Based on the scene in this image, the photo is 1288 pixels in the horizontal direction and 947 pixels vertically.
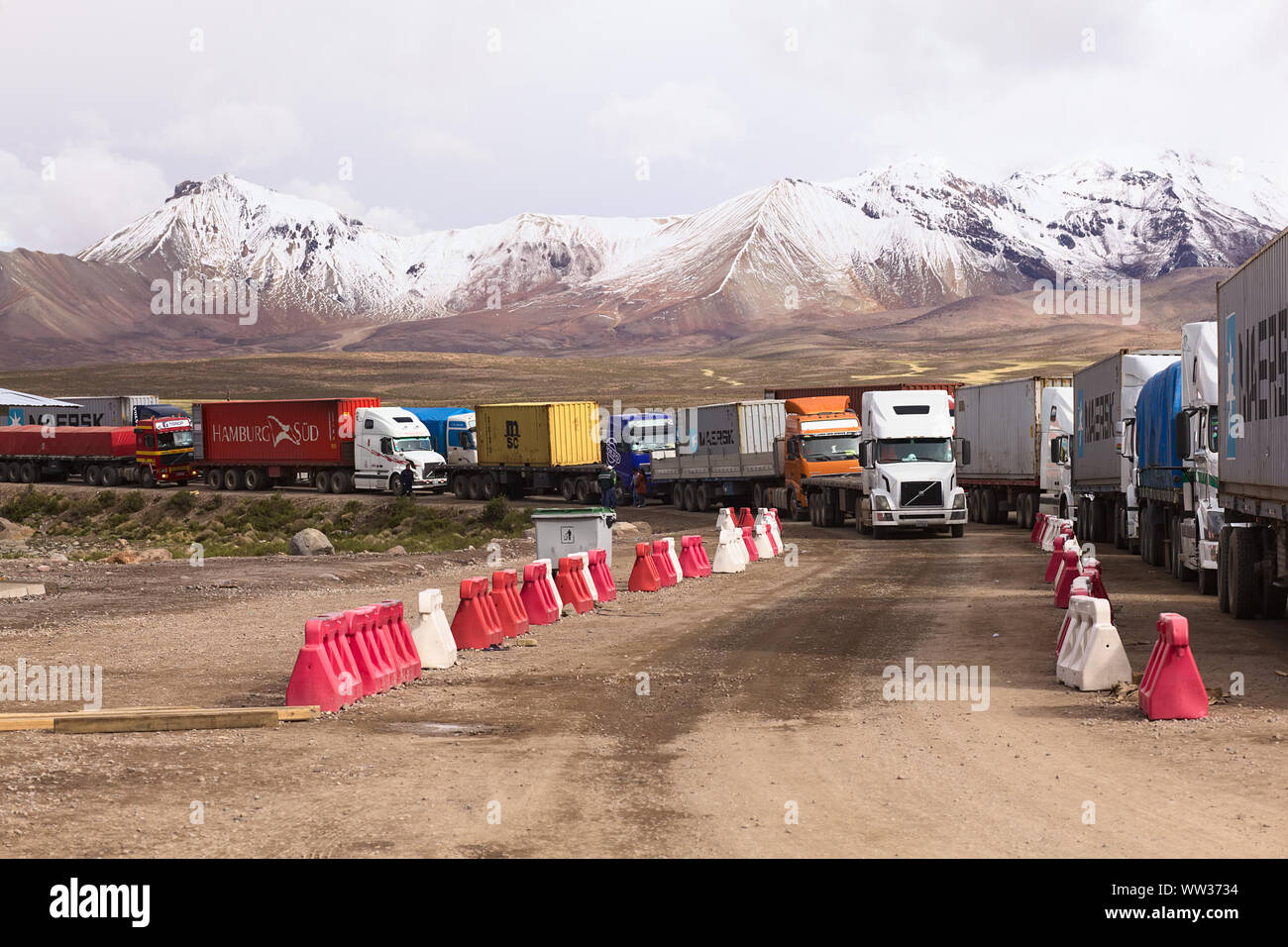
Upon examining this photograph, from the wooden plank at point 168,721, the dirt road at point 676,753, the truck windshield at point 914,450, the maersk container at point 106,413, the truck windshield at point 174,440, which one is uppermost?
the maersk container at point 106,413

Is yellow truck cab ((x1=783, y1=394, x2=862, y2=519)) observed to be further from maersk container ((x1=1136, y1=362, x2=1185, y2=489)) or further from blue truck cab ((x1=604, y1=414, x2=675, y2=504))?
maersk container ((x1=1136, y1=362, x2=1185, y2=489))

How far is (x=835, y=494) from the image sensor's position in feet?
137

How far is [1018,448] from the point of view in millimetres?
41281

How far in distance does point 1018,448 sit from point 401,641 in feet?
98.1

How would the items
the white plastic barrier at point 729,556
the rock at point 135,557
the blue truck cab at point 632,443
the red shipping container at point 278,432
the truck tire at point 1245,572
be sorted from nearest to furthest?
the truck tire at point 1245,572
the white plastic barrier at point 729,556
the rock at point 135,557
the blue truck cab at point 632,443
the red shipping container at point 278,432

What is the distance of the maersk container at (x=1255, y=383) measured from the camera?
1546cm

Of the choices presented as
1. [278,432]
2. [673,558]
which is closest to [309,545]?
[673,558]

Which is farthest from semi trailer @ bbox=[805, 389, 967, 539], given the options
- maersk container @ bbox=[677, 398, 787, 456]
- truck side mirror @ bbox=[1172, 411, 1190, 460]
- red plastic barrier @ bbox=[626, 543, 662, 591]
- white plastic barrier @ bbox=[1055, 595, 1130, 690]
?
white plastic barrier @ bbox=[1055, 595, 1130, 690]

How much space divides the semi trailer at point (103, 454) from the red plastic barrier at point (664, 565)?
47680mm

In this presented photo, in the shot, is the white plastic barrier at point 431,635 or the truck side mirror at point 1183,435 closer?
the white plastic barrier at point 431,635

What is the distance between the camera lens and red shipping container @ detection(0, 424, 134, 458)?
227ft

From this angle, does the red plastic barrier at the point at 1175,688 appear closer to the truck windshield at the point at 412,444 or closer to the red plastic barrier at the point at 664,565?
the red plastic barrier at the point at 664,565

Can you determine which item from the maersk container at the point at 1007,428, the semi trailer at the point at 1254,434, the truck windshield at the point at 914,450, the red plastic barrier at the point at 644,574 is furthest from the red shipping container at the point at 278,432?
the semi trailer at the point at 1254,434
